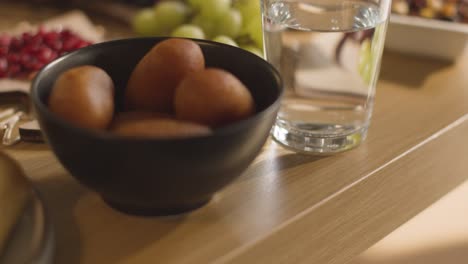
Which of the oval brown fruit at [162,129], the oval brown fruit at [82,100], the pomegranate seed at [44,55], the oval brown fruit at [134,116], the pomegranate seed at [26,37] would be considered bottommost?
the pomegranate seed at [44,55]

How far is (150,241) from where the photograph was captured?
39 cm

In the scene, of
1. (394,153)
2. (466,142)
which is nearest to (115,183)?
(394,153)

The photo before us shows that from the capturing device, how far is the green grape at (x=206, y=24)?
751mm

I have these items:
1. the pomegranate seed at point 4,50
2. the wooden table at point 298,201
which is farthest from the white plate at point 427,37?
the pomegranate seed at point 4,50

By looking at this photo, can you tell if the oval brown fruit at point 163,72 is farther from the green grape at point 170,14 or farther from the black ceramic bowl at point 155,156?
the green grape at point 170,14

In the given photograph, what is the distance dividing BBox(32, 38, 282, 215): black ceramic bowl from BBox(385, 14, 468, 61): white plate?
442 millimetres

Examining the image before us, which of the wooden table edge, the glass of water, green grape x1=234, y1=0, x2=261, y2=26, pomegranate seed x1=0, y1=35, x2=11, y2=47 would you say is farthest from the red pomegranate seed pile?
the wooden table edge

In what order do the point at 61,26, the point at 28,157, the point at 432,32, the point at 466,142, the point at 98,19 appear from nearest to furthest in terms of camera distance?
the point at 28,157 < the point at 466,142 < the point at 432,32 < the point at 61,26 < the point at 98,19

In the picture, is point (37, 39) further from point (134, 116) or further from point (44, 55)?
point (134, 116)

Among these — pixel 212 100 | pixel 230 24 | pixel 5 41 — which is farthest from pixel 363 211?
pixel 5 41

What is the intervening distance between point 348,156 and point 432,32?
34 centimetres

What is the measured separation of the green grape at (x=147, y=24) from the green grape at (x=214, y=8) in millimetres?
85

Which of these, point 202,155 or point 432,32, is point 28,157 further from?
point 432,32

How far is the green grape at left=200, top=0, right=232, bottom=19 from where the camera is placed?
740mm
